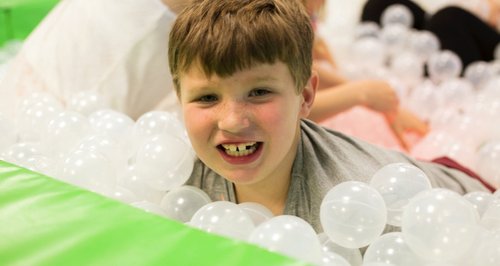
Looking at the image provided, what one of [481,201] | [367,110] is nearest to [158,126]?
[481,201]

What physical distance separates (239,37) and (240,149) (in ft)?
Answer: 0.50

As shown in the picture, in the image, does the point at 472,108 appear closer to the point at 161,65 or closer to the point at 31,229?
the point at 161,65

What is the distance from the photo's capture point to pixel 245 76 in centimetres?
92

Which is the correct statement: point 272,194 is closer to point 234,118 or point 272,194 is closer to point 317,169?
point 317,169

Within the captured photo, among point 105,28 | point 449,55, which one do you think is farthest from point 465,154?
point 105,28

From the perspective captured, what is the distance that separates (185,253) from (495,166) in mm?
885

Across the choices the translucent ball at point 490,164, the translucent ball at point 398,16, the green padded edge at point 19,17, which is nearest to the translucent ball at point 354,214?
the translucent ball at point 490,164

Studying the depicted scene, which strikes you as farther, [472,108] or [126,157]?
[472,108]

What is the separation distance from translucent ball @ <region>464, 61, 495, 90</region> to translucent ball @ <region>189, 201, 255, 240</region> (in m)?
1.45

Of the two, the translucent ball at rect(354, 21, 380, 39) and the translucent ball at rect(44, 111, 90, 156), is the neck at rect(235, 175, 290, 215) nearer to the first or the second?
Result: the translucent ball at rect(44, 111, 90, 156)

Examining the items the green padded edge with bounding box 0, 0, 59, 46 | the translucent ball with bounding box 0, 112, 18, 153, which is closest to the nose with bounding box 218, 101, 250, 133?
the translucent ball with bounding box 0, 112, 18, 153

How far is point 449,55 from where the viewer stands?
7.00ft

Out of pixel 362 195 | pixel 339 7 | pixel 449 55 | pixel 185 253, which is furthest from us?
pixel 339 7

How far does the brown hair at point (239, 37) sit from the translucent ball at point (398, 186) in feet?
0.59
